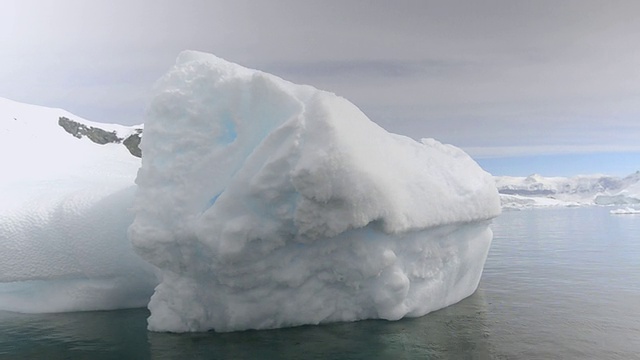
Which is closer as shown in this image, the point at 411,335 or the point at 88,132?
the point at 411,335

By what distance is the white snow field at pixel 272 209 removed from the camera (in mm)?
8617

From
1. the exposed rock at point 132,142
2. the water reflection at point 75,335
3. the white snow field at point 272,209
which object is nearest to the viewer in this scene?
the water reflection at point 75,335

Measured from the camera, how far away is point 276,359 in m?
7.77

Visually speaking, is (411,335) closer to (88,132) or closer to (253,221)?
(253,221)

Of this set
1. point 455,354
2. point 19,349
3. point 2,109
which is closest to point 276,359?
point 455,354

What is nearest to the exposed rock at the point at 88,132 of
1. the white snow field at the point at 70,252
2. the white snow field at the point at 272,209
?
the white snow field at the point at 70,252

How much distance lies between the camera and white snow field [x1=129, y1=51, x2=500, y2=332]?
862 centimetres

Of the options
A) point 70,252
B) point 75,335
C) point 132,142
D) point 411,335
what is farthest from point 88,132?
point 411,335

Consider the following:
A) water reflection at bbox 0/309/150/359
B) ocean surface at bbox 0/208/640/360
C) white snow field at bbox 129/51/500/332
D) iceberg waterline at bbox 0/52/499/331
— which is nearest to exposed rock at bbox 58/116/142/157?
iceberg waterline at bbox 0/52/499/331

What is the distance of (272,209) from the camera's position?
8.84 meters

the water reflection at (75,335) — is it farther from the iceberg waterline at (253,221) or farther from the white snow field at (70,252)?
the iceberg waterline at (253,221)

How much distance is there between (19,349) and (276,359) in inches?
157

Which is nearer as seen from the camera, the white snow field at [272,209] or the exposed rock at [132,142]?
the white snow field at [272,209]

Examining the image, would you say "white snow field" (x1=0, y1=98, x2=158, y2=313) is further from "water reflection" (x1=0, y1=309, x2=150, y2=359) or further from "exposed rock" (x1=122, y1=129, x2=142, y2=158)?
"exposed rock" (x1=122, y1=129, x2=142, y2=158)
